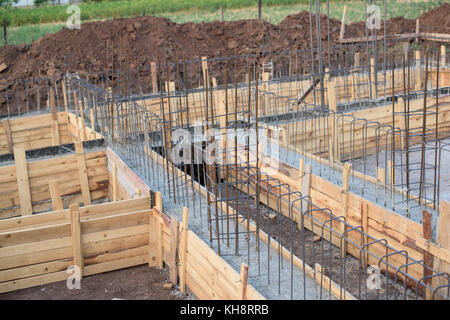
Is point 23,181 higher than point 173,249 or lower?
higher

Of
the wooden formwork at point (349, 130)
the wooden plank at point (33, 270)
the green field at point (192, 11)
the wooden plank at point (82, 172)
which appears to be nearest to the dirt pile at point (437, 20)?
the green field at point (192, 11)

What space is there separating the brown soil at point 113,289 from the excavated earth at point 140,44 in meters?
10.0

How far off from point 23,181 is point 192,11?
1024 inches

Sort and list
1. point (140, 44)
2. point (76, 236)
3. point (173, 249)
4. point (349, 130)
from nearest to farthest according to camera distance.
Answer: point (173, 249), point (76, 236), point (349, 130), point (140, 44)

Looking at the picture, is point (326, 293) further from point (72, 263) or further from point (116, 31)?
point (116, 31)

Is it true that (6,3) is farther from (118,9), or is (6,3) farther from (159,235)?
(159,235)

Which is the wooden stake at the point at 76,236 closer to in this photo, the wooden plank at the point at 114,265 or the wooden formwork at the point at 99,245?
the wooden formwork at the point at 99,245

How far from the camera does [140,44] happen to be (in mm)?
19438

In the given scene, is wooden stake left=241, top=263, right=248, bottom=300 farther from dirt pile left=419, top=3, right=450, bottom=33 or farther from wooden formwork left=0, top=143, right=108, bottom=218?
dirt pile left=419, top=3, right=450, bottom=33

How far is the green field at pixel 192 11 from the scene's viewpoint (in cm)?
3120

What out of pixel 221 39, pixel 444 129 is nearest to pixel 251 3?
pixel 221 39

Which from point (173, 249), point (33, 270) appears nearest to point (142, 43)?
point (33, 270)

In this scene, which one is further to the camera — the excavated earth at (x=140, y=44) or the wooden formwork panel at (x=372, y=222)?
the excavated earth at (x=140, y=44)
